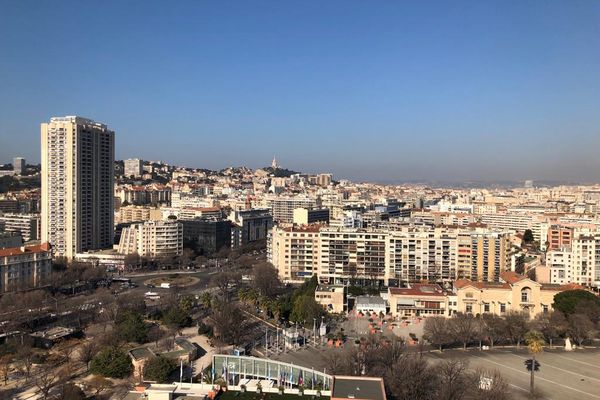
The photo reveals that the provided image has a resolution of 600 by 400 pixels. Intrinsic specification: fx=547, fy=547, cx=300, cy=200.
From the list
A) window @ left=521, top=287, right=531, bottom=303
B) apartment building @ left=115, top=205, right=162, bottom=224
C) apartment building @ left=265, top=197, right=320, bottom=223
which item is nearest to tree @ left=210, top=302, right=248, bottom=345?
window @ left=521, top=287, right=531, bottom=303

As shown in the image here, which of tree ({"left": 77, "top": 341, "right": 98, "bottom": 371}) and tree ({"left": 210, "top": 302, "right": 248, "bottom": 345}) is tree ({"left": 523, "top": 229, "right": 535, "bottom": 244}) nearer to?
tree ({"left": 210, "top": 302, "right": 248, "bottom": 345})

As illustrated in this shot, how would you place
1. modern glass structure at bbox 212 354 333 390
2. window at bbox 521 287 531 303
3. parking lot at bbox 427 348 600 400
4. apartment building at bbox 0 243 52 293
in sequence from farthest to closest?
1. apartment building at bbox 0 243 52 293
2. window at bbox 521 287 531 303
3. parking lot at bbox 427 348 600 400
4. modern glass structure at bbox 212 354 333 390

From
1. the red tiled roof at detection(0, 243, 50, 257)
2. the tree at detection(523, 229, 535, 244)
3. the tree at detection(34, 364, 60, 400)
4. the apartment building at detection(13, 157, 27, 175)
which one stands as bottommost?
the tree at detection(34, 364, 60, 400)

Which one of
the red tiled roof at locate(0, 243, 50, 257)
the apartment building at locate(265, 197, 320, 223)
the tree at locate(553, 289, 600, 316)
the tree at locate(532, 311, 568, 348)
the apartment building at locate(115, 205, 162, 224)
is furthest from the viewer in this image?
the apartment building at locate(265, 197, 320, 223)

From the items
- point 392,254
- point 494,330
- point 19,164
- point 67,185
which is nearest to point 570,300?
point 494,330

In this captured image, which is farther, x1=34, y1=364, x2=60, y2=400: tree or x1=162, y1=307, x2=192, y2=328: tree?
x1=162, y1=307, x2=192, y2=328: tree

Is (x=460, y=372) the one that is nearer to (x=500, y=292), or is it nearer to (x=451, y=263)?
(x=500, y=292)
